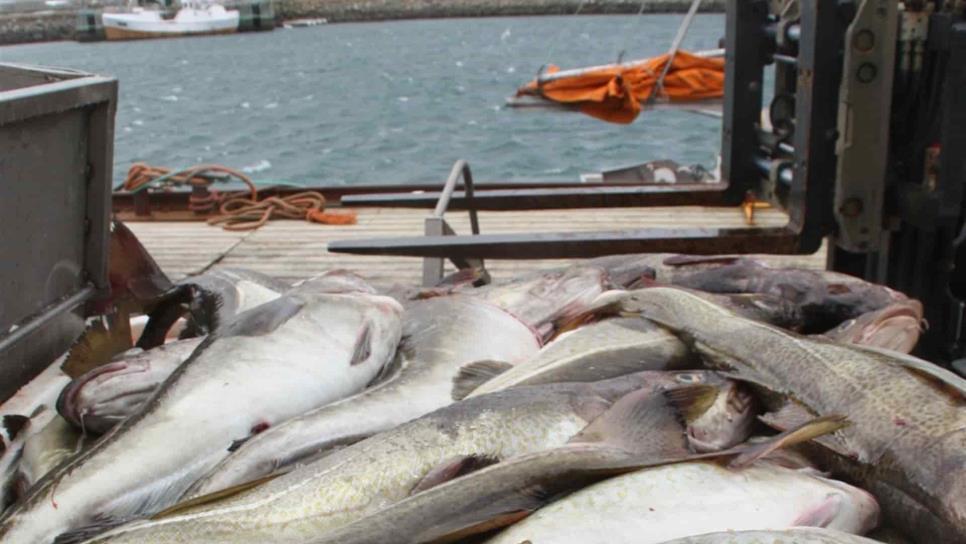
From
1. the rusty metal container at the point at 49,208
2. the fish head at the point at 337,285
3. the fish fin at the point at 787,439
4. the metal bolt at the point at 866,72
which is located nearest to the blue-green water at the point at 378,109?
the metal bolt at the point at 866,72

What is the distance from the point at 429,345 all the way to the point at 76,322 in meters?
1.37

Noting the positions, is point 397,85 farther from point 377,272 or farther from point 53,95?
point 53,95

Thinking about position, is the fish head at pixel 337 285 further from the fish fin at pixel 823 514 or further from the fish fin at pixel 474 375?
the fish fin at pixel 823 514

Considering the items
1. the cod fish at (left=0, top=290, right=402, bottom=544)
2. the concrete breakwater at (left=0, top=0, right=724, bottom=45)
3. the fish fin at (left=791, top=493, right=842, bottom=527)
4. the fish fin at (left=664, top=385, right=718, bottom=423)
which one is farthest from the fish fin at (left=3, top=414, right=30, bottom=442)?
the concrete breakwater at (left=0, top=0, right=724, bottom=45)

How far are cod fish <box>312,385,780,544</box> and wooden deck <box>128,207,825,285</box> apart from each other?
467 centimetres

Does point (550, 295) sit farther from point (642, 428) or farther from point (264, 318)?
point (642, 428)

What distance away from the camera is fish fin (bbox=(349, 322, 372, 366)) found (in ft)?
8.95

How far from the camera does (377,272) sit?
22.9 feet

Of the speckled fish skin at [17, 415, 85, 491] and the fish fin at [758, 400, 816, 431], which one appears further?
the speckled fish skin at [17, 415, 85, 491]

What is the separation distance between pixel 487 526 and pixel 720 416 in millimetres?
735

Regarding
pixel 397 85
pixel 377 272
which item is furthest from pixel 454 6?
pixel 377 272

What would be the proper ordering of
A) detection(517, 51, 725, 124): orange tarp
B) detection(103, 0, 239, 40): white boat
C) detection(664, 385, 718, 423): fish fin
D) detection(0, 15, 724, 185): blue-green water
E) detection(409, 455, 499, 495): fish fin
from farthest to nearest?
detection(103, 0, 239, 40): white boat, detection(0, 15, 724, 185): blue-green water, detection(517, 51, 725, 124): orange tarp, detection(664, 385, 718, 423): fish fin, detection(409, 455, 499, 495): fish fin

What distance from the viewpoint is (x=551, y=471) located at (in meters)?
1.85

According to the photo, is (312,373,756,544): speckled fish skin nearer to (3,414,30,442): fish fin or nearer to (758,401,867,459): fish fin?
(758,401,867,459): fish fin
